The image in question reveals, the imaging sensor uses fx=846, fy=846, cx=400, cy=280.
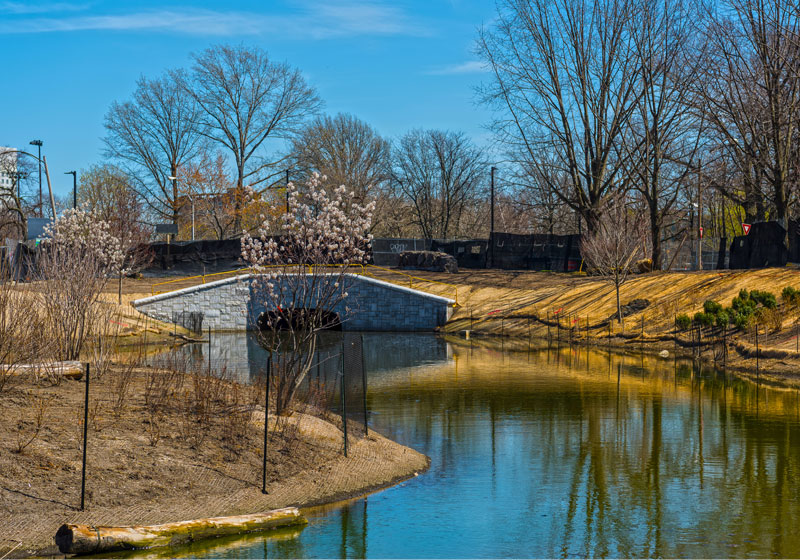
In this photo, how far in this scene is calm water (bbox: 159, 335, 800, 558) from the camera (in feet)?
39.9

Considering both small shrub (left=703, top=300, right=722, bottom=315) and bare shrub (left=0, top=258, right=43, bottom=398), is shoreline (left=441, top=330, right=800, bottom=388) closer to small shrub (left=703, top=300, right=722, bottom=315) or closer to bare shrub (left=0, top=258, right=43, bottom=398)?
small shrub (left=703, top=300, right=722, bottom=315)

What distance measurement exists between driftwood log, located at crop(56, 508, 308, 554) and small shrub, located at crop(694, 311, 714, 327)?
27392 millimetres

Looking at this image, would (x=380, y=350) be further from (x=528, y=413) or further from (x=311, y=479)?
(x=311, y=479)

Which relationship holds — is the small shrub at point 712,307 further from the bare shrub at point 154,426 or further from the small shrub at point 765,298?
the bare shrub at point 154,426

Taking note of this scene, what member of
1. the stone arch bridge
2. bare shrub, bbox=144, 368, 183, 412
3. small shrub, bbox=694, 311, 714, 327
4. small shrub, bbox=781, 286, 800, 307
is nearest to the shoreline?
small shrub, bbox=694, 311, 714, 327

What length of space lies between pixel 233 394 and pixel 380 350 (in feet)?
78.7

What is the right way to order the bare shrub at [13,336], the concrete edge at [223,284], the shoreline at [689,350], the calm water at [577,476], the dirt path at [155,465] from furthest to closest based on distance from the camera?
1. the concrete edge at [223,284]
2. the shoreline at [689,350]
3. the bare shrub at [13,336]
4. the calm water at [577,476]
5. the dirt path at [155,465]

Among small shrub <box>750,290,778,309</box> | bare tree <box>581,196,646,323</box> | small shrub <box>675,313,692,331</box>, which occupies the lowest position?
small shrub <box>675,313,692,331</box>

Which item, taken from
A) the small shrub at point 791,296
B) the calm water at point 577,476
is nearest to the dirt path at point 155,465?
the calm water at point 577,476

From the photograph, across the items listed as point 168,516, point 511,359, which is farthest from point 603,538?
point 511,359

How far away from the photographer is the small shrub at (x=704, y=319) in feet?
118

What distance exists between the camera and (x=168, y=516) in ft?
40.1

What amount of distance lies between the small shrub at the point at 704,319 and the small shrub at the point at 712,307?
0.15 m

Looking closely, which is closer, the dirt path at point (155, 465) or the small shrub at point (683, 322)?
the dirt path at point (155, 465)
